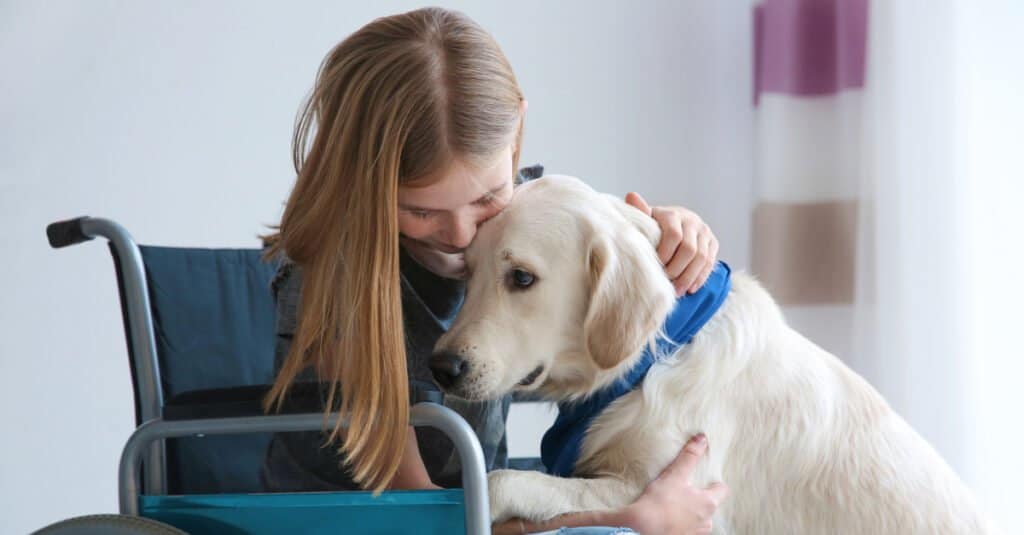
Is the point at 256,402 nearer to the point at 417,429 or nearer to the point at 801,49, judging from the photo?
the point at 417,429

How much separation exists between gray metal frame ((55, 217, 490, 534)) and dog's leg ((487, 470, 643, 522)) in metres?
0.15

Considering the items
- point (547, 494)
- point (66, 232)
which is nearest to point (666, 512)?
point (547, 494)

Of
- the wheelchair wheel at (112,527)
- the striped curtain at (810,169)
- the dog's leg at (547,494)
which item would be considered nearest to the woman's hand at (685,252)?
the dog's leg at (547,494)

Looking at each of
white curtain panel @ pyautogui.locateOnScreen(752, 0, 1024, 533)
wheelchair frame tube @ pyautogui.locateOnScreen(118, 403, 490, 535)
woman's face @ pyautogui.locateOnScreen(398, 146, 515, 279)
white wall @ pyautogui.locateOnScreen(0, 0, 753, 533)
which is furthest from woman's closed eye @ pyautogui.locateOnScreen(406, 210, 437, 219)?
white curtain panel @ pyautogui.locateOnScreen(752, 0, 1024, 533)

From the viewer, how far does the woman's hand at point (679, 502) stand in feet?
4.55

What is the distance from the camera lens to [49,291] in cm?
262

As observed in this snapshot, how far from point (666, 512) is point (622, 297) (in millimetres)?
302

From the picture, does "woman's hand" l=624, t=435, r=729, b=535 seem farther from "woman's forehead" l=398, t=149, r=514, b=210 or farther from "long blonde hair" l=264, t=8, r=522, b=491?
"woman's forehead" l=398, t=149, r=514, b=210

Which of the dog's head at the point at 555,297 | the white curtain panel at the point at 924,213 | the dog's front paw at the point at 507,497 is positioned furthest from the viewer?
the white curtain panel at the point at 924,213

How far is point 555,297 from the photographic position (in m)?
1.54

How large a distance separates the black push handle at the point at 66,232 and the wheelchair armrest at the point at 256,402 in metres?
0.33

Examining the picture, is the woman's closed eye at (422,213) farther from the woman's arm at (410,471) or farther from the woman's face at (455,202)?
the woman's arm at (410,471)

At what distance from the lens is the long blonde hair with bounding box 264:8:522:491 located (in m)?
1.42

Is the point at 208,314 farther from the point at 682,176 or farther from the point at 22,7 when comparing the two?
the point at 682,176
